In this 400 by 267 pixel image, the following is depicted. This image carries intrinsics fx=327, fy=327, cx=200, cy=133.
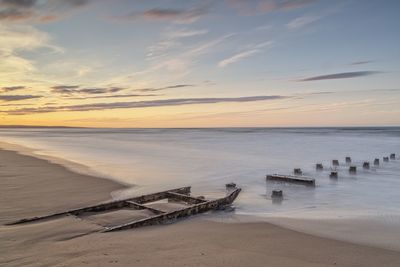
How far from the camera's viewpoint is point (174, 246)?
570cm

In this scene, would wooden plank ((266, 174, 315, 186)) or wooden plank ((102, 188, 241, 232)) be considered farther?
wooden plank ((266, 174, 315, 186))

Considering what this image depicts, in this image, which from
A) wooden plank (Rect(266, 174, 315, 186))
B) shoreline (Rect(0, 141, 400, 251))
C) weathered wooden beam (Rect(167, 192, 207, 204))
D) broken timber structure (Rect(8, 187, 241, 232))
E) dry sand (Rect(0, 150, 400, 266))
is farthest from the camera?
wooden plank (Rect(266, 174, 315, 186))

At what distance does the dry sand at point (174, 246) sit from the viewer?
5035 mm

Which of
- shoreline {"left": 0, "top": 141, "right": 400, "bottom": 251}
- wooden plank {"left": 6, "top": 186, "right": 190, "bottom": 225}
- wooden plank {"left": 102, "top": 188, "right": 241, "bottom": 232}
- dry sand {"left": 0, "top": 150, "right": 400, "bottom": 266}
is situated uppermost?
wooden plank {"left": 6, "top": 186, "right": 190, "bottom": 225}

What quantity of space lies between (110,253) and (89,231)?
128 cm

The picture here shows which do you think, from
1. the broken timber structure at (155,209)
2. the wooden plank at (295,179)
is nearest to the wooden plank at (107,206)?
the broken timber structure at (155,209)

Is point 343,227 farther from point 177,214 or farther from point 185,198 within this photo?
point 185,198

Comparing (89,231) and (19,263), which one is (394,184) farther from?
(19,263)

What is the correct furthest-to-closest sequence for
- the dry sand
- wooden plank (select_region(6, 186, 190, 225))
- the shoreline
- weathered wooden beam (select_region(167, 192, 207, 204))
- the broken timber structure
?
weathered wooden beam (select_region(167, 192, 207, 204)), wooden plank (select_region(6, 186, 190, 225)), the broken timber structure, the shoreline, the dry sand

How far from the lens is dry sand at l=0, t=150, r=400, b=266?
5.04 m

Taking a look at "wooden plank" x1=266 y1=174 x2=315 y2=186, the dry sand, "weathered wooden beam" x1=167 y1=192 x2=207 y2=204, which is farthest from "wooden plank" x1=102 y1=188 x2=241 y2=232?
"wooden plank" x1=266 y1=174 x2=315 y2=186

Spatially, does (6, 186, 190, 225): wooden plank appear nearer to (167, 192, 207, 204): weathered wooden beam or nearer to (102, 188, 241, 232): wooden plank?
(167, 192, 207, 204): weathered wooden beam

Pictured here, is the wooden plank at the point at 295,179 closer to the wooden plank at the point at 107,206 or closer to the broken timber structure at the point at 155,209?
the broken timber structure at the point at 155,209

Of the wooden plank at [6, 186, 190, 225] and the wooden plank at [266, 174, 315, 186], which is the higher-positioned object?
the wooden plank at [6, 186, 190, 225]
